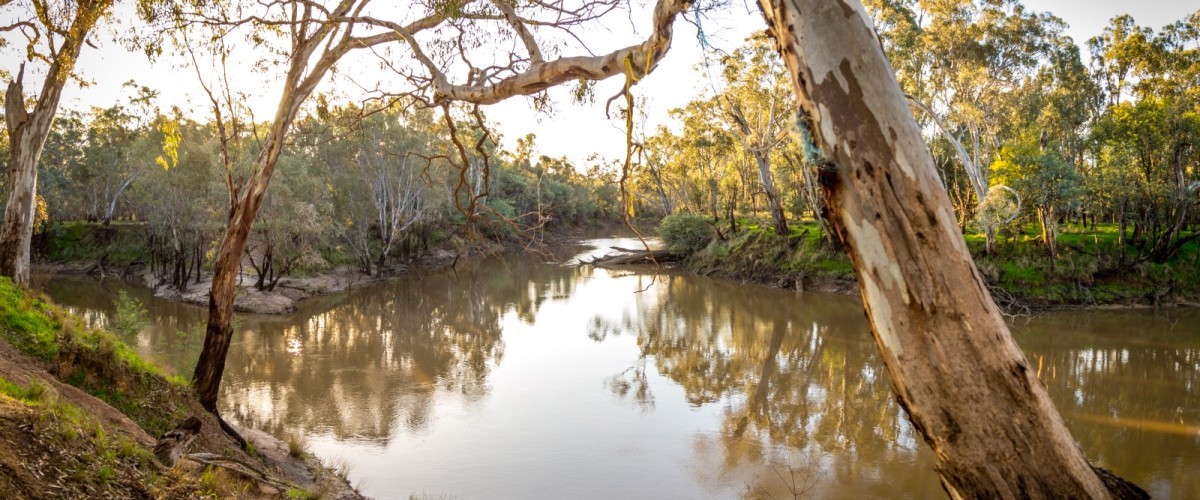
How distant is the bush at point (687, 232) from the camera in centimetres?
2522

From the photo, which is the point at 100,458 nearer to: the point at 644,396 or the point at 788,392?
the point at 644,396

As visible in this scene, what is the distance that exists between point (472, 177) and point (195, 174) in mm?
15947

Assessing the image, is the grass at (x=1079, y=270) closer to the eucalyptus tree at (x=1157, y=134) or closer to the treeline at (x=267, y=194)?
the eucalyptus tree at (x=1157, y=134)

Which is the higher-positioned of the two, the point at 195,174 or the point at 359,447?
the point at 195,174

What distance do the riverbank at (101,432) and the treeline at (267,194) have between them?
35.9 feet

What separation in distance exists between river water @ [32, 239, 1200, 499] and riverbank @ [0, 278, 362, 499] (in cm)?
151

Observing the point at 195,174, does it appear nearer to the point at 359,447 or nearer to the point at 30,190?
the point at 30,190

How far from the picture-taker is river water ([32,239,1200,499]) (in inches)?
254

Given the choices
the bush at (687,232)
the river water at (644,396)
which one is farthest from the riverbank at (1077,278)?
the bush at (687,232)

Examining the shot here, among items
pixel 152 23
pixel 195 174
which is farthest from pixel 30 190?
pixel 195 174

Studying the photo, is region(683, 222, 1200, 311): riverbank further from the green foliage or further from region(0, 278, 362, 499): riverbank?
the green foliage

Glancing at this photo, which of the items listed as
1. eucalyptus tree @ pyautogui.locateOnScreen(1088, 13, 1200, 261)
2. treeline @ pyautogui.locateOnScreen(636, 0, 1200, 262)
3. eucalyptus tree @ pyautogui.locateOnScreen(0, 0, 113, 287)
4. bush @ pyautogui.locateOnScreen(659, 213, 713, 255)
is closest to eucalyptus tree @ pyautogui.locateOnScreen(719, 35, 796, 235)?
treeline @ pyautogui.locateOnScreen(636, 0, 1200, 262)

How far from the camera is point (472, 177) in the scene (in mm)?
34656

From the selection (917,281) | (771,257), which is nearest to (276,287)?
(771,257)
